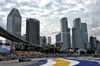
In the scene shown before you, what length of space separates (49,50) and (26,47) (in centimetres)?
2746

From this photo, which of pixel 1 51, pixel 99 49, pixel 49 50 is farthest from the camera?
pixel 49 50

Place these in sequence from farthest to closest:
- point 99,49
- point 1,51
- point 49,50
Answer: point 49,50 → point 99,49 → point 1,51

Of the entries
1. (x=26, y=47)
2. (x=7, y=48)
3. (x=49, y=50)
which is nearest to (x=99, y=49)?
(x=49, y=50)

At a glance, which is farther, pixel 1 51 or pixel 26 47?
pixel 26 47

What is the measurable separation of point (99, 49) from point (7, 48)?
6176 cm

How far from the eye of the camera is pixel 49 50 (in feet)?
393

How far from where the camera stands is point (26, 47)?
127312 millimetres

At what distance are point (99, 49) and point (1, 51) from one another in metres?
64.4

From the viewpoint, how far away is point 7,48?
180 ft

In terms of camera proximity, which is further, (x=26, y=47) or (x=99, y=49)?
Answer: (x=26, y=47)

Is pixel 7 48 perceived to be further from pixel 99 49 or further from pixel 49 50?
pixel 49 50

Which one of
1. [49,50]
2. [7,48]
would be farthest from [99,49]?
[7,48]

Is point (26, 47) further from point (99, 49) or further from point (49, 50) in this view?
point (99, 49)

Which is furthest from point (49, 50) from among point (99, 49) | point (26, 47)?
point (99, 49)
